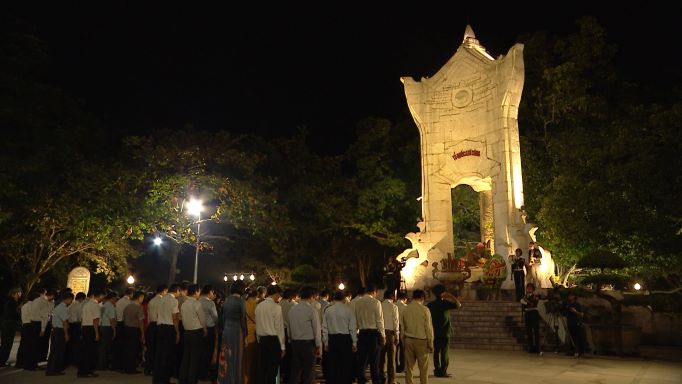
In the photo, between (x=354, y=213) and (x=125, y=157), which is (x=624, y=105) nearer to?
(x=354, y=213)

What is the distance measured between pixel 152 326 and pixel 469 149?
15.4m

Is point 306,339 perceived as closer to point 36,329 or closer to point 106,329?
point 106,329

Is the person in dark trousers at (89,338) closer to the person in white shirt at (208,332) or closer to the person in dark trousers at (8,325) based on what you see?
the person in white shirt at (208,332)

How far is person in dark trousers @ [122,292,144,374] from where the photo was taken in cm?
1074

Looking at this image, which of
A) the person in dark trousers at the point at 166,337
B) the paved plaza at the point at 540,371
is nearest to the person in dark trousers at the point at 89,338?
the paved plaza at the point at 540,371

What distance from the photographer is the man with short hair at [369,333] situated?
875cm

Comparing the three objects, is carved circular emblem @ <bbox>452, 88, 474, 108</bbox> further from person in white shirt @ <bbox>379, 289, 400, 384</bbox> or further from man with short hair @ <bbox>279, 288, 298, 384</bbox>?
man with short hair @ <bbox>279, 288, 298, 384</bbox>

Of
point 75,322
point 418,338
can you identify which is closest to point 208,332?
point 75,322

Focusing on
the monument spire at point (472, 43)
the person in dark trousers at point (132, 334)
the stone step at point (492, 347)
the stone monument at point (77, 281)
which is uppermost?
the monument spire at point (472, 43)

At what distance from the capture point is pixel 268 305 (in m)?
8.11

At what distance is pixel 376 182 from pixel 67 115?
51.9ft

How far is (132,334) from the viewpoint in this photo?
10.8 meters

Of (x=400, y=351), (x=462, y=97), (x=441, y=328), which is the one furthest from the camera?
(x=462, y=97)

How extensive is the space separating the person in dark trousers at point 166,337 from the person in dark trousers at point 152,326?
0.88 feet
